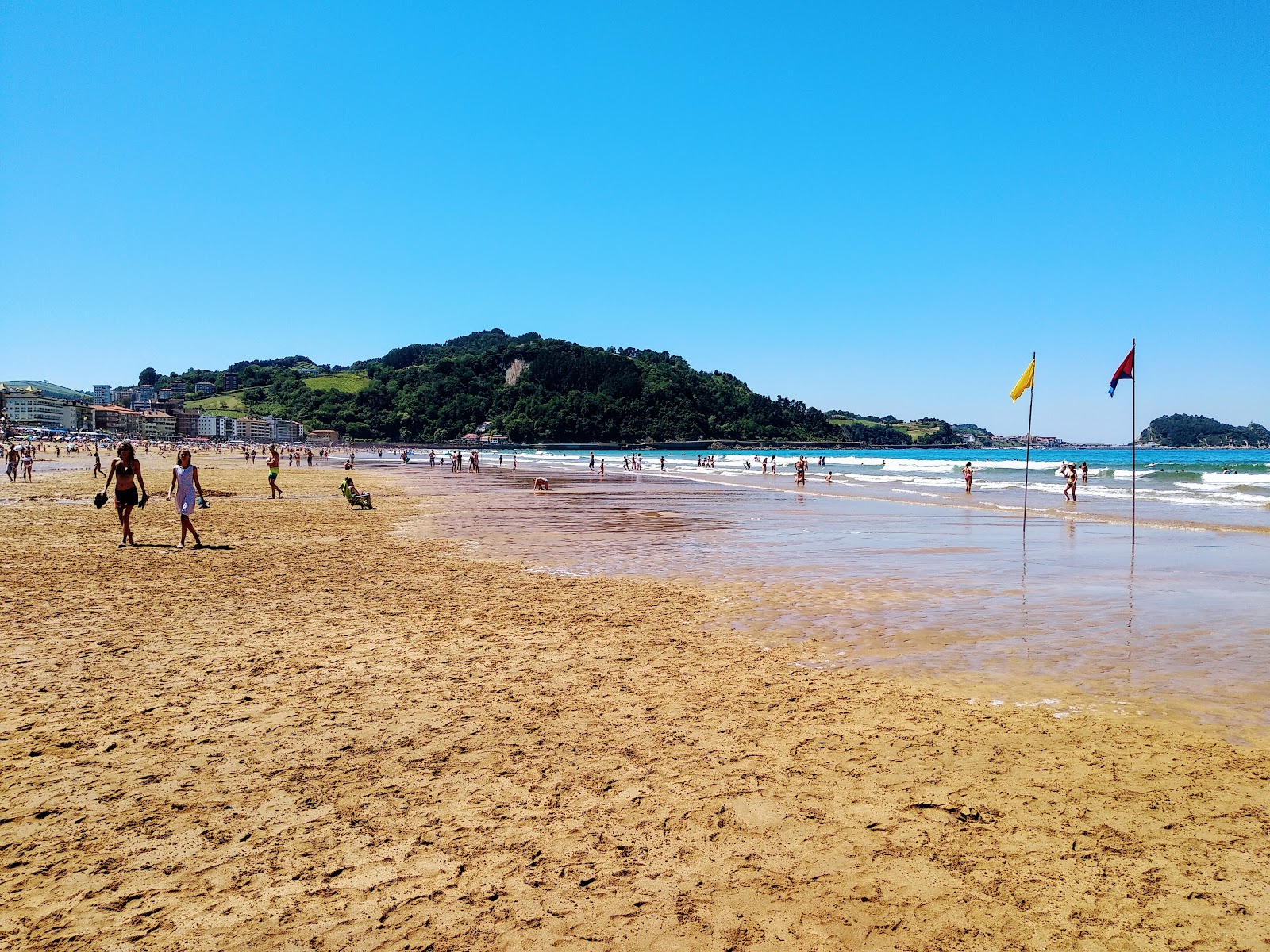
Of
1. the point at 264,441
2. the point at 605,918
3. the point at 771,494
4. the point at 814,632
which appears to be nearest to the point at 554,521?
the point at 814,632

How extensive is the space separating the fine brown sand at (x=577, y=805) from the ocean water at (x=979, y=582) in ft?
3.20

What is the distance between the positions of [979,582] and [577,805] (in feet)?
31.7

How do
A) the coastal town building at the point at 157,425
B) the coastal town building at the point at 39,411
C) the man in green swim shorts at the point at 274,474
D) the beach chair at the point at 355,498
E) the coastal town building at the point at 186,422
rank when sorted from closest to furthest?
1. the beach chair at the point at 355,498
2. the man in green swim shorts at the point at 274,474
3. the coastal town building at the point at 157,425
4. the coastal town building at the point at 39,411
5. the coastal town building at the point at 186,422

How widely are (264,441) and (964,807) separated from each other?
20065cm

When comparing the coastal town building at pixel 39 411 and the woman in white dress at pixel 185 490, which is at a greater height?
the coastal town building at pixel 39 411

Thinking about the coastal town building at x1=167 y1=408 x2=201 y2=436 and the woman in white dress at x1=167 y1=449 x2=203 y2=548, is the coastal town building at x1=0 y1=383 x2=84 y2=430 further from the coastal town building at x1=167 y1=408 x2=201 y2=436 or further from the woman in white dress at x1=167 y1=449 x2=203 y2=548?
the woman in white dress at x1=167 y1=449 x2=203 y2=548

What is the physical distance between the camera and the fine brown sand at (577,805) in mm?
3223

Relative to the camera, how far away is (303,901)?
11.0 feet

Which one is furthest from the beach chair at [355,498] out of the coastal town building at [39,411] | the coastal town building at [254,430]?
the coastal town building at [39,411]

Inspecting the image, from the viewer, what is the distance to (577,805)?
4250 millimetres

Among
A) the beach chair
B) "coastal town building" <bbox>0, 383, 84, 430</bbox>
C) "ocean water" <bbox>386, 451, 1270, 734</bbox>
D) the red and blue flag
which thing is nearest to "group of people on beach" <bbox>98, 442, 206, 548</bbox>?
"ocean water" <bbox>386, 451, 1270, 734</bbox>

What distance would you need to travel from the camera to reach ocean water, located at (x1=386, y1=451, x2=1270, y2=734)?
687cm

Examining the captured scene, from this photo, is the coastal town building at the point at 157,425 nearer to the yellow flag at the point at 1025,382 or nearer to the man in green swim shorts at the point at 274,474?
the man in green swim shorts at the point at 274,474

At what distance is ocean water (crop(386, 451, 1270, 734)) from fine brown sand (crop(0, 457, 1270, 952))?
3.20 ft
